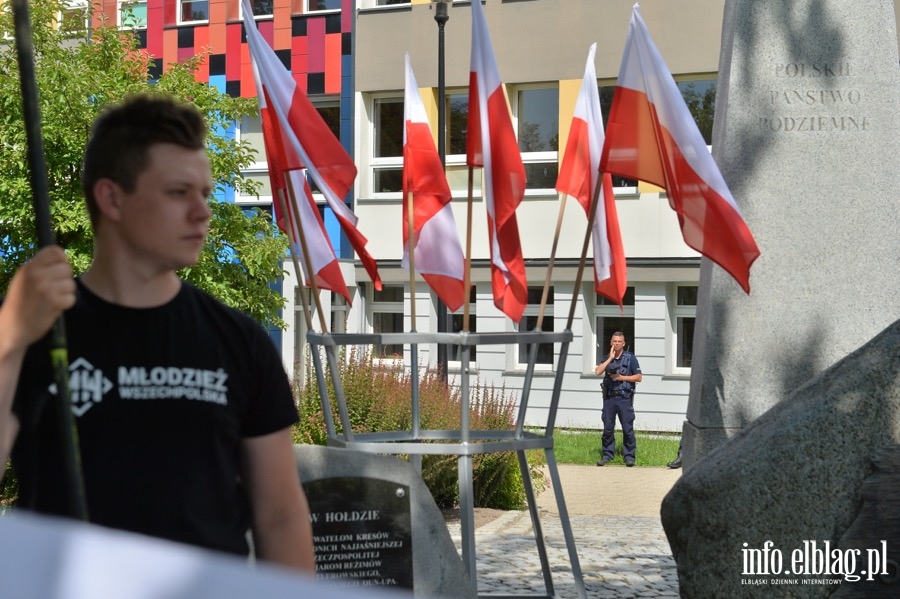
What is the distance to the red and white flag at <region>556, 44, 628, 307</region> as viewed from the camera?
647 centimetres

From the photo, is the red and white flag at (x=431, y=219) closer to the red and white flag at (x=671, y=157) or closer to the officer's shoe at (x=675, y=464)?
the red and white flag at (x=671, y=157)

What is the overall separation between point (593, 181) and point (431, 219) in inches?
32.4

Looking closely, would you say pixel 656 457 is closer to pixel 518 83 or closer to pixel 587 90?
pixel 518 83

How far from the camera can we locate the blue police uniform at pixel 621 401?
17219mm

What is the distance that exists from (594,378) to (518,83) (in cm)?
559

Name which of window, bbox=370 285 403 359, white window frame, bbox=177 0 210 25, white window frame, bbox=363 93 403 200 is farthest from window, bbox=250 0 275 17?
window, bbox=370 285 403 359

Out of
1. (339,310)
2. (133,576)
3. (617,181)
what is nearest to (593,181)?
(133,576)

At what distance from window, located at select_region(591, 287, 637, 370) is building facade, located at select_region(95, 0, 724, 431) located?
0.10 feet

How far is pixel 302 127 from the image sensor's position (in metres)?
5.87

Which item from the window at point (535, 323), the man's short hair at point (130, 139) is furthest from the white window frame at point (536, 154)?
the man's short hair at point (130, 139)

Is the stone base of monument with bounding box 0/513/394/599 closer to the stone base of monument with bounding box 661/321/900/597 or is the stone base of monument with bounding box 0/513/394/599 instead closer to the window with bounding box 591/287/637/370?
the stone base of monument with bounding box 661/321/900/597

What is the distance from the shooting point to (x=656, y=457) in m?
19.0

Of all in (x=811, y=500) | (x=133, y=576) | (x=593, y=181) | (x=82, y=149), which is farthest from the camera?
(x=82, y=149)

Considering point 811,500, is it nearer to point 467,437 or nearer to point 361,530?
point 467,437
